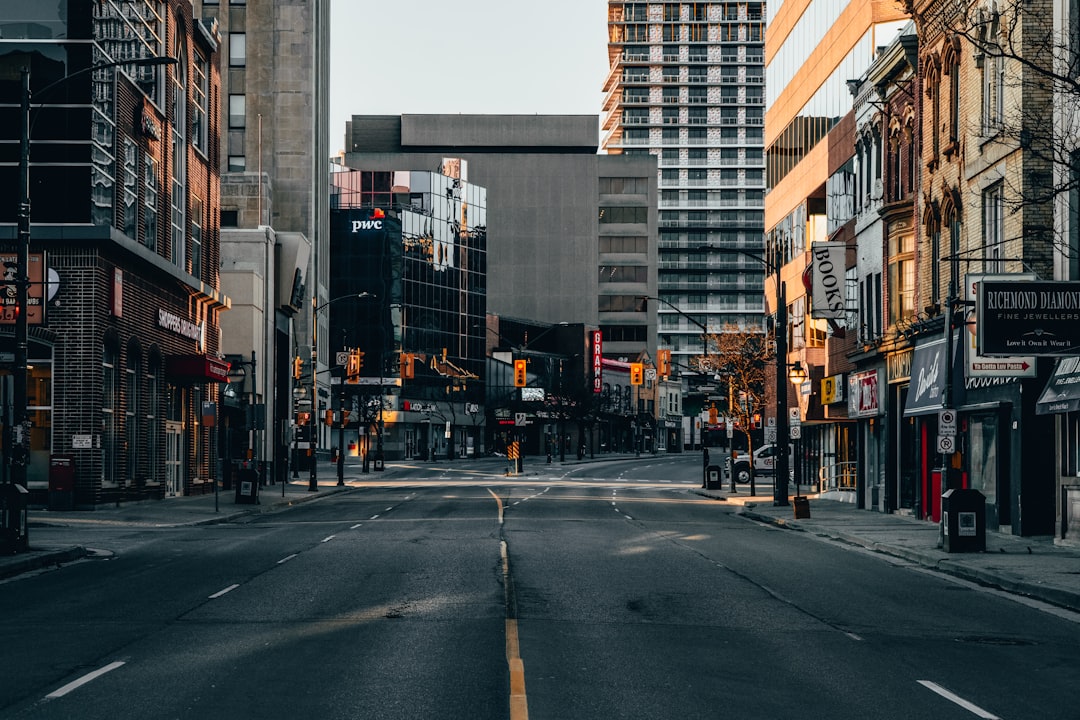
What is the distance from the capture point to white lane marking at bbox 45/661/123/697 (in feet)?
36.2

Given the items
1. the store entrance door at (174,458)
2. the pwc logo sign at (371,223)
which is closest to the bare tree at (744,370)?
the store entrance door at (174,458)

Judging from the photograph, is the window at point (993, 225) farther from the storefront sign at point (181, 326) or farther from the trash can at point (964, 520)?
the storefront sign at point (181, 326)

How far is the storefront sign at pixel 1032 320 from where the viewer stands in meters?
25.2

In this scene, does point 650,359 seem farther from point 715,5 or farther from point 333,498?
point 333,498

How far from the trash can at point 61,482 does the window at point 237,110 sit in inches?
2450

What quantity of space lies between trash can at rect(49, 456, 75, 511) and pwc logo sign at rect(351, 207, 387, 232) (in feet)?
278

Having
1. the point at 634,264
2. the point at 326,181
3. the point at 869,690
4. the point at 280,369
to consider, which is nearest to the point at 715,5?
the point at 634,264

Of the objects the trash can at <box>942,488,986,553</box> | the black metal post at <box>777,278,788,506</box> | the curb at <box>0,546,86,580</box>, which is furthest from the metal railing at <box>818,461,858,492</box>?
the curb at <box>0,546,86,580</box>

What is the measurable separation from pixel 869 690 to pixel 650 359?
15092 centimetres

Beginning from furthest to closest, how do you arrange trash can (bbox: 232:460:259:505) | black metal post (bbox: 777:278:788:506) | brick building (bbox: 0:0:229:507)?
trash can (bbox: 232:460:259:505), black metal post (bbox: 777:278:788:506), brick building (bbox: 0:0:229:507)

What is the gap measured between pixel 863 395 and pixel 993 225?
13039 mm

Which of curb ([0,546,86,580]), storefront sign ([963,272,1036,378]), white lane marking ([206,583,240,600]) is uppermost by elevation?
storefront sign ([963,272,1036,378])

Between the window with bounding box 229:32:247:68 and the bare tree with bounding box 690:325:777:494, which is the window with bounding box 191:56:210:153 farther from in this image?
the window with bounding box 229:32:247:68

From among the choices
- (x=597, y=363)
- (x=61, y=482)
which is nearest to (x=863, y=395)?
(x=61, y=482)
